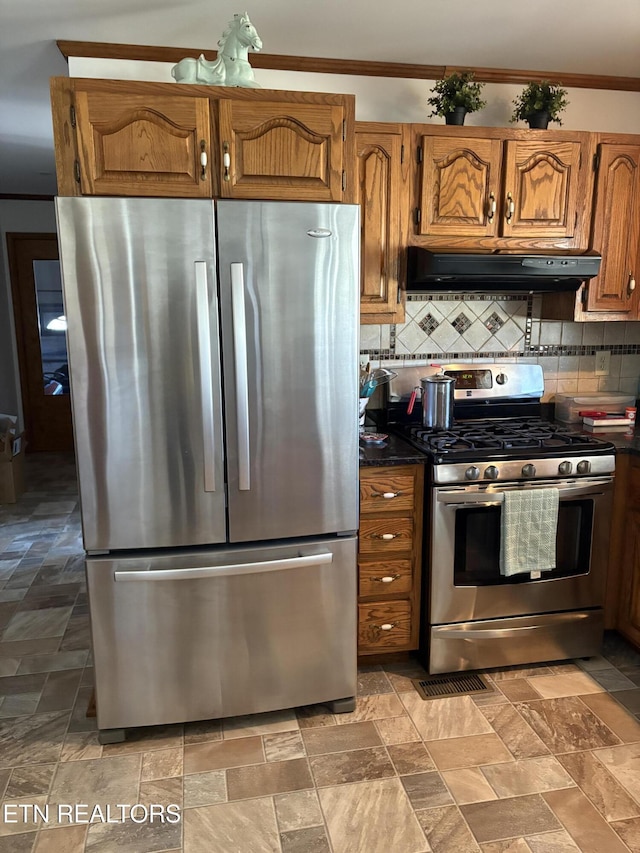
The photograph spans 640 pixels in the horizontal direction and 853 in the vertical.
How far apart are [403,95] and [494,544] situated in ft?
6.70

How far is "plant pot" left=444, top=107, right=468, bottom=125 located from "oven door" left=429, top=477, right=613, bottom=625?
5.13 ft

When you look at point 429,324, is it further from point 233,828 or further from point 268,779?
point 233,828

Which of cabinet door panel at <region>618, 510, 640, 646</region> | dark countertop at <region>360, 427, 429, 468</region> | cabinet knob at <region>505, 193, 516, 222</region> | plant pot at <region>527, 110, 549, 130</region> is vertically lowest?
cabinet door panel at <region>618, 510, 640, 646</region>

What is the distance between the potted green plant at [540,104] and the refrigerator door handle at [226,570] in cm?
209

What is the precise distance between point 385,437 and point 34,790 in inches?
71.0

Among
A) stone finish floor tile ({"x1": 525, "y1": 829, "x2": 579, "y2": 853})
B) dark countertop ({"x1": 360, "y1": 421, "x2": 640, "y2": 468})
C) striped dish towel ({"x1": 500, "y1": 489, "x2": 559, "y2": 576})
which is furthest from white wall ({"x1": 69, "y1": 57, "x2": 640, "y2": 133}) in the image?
stone finish floor tile ({"x1": 525, "y1": 829, "x2": 579, "y2": 853})

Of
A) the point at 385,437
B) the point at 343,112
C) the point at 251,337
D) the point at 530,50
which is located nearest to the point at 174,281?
the point at 251,337

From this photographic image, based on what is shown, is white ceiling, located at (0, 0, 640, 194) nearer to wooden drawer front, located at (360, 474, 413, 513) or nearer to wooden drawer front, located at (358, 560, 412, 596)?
wooden drawer front, located at (360, 474, 413, 513)

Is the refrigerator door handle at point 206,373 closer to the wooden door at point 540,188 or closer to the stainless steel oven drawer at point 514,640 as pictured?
the stainless steel oven drawer at point 514,640

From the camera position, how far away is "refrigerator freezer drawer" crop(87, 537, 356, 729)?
2180 mm

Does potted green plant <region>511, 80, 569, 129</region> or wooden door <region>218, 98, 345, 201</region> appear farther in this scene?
potted green plant <region>511, 80, 569, 129</region>

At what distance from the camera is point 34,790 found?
2043 millimetres

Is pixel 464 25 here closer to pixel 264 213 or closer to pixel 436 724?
pixel 264 213

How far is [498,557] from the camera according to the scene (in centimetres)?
260
